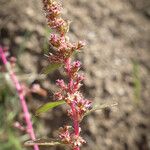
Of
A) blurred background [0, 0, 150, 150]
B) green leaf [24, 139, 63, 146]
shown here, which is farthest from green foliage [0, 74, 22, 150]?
green leaf [24, 139, 63, 146]

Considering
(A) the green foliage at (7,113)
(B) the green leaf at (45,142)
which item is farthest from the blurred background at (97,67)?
(B) the green leaf at (45,142)

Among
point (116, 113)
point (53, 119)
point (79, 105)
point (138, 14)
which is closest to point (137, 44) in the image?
point (138, 14)

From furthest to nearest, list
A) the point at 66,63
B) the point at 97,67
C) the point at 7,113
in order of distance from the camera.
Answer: the point at 97,67 < the point at 7,113 < the point at 66,63

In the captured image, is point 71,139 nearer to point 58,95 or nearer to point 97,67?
point 58,95

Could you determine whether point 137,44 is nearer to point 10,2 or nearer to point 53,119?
point 53,119

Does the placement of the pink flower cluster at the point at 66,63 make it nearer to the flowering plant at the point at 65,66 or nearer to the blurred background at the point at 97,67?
the flowering plant at the point at 65,66

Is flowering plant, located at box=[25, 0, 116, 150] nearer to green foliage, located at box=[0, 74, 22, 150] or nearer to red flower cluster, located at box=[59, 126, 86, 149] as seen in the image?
red flower cluster, located at box=[59, 126, 86, 149]

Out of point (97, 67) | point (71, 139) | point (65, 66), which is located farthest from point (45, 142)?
point (97, 67)
